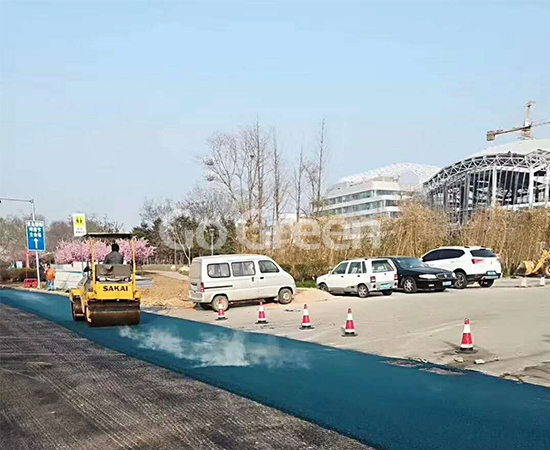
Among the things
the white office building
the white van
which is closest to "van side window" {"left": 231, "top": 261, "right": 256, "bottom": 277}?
the white van

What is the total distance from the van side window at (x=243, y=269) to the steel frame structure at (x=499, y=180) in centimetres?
5753

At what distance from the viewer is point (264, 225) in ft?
126

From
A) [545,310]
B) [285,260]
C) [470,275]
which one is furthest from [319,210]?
[545,310]

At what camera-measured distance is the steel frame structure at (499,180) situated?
74938mm

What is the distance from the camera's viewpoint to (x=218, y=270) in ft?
67.7

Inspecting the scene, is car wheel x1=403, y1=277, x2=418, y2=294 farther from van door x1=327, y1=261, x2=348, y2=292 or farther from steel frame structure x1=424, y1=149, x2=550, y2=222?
steel frame structure x1=424, y1=149, x2=550, y2=222

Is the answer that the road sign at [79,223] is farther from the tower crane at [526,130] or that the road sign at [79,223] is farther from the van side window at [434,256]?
the tower crane at [526,130]

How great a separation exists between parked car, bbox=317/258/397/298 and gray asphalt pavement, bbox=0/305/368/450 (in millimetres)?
14371

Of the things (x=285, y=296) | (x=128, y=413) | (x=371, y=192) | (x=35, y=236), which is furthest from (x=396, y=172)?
(x=128, y=413)

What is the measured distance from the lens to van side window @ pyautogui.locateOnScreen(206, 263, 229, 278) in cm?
2050

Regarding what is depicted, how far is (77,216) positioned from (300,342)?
2523cm

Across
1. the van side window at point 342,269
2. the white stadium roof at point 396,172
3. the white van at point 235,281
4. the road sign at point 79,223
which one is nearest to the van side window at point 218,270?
the white van at point 235,281

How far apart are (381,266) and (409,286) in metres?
1.52

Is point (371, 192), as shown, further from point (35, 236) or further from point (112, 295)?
point (112, 295)
